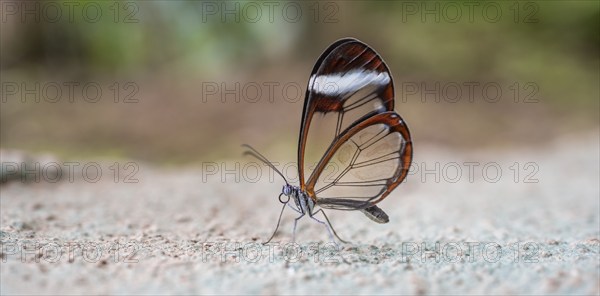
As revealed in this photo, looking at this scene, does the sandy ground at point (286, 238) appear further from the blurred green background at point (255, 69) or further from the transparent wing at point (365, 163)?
the blurred green background at point (255, 69)

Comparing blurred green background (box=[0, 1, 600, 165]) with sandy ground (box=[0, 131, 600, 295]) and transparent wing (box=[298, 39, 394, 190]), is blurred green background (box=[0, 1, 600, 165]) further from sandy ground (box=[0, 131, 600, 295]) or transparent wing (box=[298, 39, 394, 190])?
transparent wing (box=[298, 39, 394, 190])

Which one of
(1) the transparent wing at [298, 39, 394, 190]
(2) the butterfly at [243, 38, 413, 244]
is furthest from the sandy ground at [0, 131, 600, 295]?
(1) the transparent wing at [298, 39, 394, 190]

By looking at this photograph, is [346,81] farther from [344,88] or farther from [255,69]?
[255,69]

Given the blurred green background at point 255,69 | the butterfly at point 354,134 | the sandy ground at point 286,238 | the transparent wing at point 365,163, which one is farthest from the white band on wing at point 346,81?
the blurred green background at point 255,69

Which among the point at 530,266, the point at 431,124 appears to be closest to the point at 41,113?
the point at 431,124

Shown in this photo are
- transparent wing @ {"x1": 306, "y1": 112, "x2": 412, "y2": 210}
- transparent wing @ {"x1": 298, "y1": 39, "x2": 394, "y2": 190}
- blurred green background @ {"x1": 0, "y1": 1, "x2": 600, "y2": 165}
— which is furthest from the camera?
blurred green background @ {"x1": 0, "y1": 1, "x2": 600, "y2": 165}

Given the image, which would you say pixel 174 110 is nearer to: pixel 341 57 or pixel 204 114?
pixel 204 114
